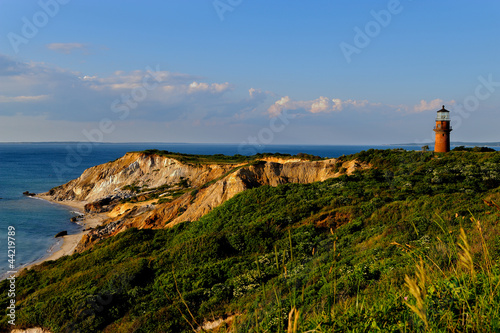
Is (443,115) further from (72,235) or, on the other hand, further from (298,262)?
(72,235)

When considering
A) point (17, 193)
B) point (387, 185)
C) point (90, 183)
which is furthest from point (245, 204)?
point (17, 193)

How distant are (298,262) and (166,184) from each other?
48.3 meters

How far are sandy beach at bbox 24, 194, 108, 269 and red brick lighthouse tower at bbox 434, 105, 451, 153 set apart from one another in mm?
42649

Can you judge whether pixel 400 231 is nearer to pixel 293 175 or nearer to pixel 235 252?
pixel 235 252

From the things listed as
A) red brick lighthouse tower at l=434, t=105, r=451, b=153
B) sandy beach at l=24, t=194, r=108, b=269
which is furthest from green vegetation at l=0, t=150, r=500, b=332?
sandy beach at l=24, t=194, r=108, b=269

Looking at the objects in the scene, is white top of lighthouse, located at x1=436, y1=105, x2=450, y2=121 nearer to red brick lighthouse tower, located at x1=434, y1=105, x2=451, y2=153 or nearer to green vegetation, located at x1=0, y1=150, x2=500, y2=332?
red brick lighthouse tower, located at x1=434, y1=105, x2=451, y2=153

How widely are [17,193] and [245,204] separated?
217ft

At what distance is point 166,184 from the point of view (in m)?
59.1

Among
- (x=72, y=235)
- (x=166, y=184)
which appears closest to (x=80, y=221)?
(x=72, y=235)

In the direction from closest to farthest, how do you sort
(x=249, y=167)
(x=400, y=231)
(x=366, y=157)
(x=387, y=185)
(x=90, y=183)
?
(x=400, y=231) → (x=387, y=185) → (x=366, y=157) → (x=249, y=167) → (x=90, y=183)

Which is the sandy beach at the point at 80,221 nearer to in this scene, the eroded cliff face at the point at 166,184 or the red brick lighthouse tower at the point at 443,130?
the eroded cliff face at the point at 166,184

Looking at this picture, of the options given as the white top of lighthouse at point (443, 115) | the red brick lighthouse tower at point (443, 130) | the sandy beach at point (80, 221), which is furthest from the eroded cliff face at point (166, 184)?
the white top of lighthouse at point (443, 115)

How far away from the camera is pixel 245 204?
27875 millimetres

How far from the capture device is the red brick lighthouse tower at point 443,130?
3816cm
